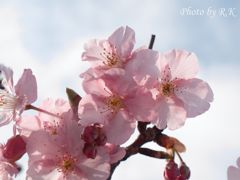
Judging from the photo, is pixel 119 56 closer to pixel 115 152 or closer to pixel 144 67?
pixel 144 67

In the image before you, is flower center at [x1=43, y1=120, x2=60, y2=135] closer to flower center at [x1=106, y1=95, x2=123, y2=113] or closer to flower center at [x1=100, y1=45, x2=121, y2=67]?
flower center at [x1=106, y1=95, x2=123, y2=113]

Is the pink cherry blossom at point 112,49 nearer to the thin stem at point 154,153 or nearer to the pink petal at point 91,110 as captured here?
the pink petal at point 91,110

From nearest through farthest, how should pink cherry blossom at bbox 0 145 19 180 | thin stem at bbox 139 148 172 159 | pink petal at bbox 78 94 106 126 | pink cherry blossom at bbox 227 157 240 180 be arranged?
1. pink petal at bbox 78 94 106 126
2. thin stem at bbox 139 148 172 159
3. pink cherry blossom at bbox 0 145 19 180
4. pink cherry blossom at bbox 227 157 240 180

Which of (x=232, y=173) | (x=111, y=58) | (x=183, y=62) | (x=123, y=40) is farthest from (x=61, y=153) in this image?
(x=232, y=173)

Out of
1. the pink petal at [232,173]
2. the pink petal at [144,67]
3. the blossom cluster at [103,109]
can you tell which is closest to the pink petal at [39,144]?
the blossom cluster at [103,109]

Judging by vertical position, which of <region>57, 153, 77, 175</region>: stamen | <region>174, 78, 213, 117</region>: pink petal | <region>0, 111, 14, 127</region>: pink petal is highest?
<region>174, 78, 213, 117</region>: pink petal

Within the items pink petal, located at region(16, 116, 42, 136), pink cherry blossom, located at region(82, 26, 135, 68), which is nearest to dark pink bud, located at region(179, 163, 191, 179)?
pink cherry blossom, located at region(82, 26, 135, 68)
